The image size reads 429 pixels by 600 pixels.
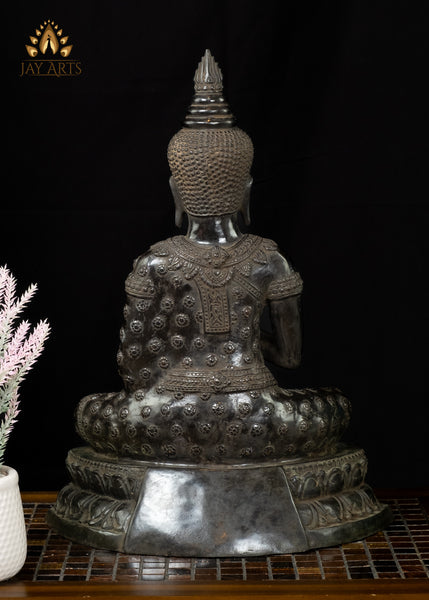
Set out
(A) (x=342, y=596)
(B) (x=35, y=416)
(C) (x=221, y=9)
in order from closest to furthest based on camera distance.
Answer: (A) (x=342, y=596)
(C) (x=221, y=9)
(B) (x=35, y=416)

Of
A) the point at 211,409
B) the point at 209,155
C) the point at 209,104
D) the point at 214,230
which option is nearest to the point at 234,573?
the point at 211,409

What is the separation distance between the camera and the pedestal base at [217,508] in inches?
155

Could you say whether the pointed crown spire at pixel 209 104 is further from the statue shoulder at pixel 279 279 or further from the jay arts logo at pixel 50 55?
the jay arts logo at pixel 50 55

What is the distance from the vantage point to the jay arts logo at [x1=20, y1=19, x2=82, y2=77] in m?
4.75

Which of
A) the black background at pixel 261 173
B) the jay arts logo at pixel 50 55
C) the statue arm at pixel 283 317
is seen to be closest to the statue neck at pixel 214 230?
the statue arm at pixel 283 317

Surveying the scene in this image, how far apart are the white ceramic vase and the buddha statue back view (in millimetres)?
233

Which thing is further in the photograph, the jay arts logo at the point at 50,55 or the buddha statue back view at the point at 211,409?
the jay arts logo at the point at 50,55

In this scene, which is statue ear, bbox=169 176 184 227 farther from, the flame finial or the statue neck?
the flame finial

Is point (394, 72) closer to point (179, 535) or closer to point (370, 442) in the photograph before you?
point (370, 442)

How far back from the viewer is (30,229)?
A: 15.9 feet

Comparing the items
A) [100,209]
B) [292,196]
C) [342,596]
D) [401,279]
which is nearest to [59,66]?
[100,209]

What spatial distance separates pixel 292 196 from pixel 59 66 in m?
0.77

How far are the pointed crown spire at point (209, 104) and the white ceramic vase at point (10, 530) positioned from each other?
969 mm

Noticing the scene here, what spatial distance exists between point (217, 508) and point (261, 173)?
4.04 feet
